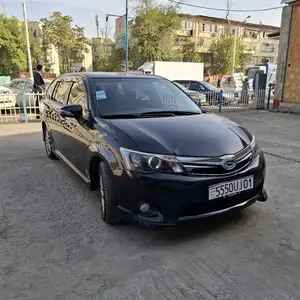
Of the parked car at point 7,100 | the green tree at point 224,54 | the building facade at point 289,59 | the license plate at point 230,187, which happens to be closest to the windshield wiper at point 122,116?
the license plate at point 230,187

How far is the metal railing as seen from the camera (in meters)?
9.91

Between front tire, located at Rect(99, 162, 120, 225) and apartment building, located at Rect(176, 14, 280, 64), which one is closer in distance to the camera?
front tire, located at Rect(99, 162, 120, 225)

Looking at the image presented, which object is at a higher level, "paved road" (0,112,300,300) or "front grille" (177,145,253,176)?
"front grille" (177,145,253,176)

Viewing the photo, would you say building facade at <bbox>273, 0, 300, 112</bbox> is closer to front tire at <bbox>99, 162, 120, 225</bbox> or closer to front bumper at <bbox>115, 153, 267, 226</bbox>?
front bumper at <bbox>115, 153, 267, 226</bbox>

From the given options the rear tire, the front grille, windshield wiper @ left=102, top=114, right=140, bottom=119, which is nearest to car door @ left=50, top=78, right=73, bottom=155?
the rear tire

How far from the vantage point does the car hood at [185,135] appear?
8.73 ft

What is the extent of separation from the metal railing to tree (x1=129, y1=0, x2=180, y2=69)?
2169 cm

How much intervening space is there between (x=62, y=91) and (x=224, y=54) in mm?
37737

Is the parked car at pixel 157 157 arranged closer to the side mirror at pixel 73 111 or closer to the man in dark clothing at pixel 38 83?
the side mirror at pixel 73 111

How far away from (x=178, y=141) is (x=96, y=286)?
1345mm

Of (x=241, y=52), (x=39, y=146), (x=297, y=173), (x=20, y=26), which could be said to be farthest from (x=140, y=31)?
(x=297, y=173)

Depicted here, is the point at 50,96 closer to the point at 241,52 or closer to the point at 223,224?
the point at 223,224

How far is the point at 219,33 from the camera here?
1752 inches

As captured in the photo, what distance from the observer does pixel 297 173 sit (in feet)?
15.3
